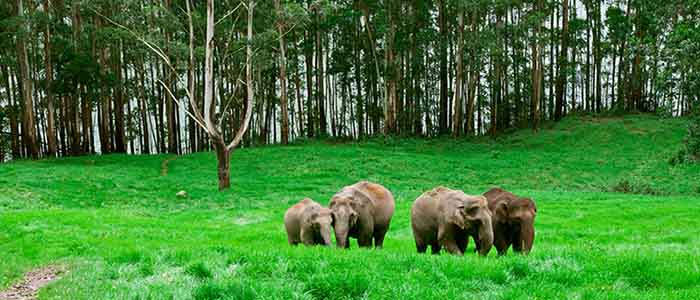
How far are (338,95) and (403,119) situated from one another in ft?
45.4

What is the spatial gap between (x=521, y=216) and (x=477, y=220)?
1.02 m

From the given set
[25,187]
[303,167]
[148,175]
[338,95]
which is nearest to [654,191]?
[303,167]

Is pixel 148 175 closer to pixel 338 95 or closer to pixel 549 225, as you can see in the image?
pixel 549 225

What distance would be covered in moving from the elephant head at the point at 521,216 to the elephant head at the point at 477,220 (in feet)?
2.09

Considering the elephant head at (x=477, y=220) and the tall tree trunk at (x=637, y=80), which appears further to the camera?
the tall tree trunk at (x=637, y=80)

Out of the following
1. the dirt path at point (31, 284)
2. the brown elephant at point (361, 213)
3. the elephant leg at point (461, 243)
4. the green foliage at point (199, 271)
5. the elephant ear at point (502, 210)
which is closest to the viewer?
the green foliage at point (199, 271)

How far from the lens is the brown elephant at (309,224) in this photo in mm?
10758

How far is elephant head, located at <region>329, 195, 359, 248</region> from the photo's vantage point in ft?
34.9

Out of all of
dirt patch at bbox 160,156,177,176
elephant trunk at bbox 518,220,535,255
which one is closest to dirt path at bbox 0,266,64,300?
elephant trunk at bbox 518,220,535,255

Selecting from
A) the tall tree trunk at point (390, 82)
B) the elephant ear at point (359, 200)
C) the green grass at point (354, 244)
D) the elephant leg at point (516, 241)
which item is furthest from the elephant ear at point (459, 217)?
the tall tree trunk at point (390, 82)

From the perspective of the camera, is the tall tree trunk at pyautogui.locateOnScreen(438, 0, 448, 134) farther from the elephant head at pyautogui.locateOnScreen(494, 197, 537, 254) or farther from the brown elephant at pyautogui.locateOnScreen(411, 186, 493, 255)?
the elephant head at pyautogui.locateOnScreen(494, 197, 537, 254)

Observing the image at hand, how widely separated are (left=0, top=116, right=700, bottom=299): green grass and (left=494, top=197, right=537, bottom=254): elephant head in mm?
363

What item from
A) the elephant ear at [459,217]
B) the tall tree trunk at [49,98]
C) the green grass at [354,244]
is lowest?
the green grass at [354,244]

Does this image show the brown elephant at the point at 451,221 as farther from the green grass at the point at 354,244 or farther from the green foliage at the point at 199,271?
the green foliage at the point at 199,271
